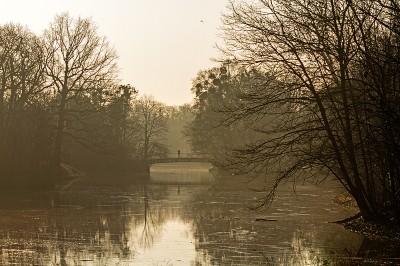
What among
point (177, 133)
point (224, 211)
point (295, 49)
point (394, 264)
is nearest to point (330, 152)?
point (295, 49)

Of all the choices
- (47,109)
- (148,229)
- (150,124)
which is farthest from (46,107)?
(150,124)

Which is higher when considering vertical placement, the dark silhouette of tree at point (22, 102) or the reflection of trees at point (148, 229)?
the dark silhouette of tree at point (22, 102)

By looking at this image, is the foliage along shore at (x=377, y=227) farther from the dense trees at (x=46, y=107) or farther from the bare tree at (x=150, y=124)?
the bare tree at (x=150, y=124)

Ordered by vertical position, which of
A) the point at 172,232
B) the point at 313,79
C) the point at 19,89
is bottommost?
the point at 172,232

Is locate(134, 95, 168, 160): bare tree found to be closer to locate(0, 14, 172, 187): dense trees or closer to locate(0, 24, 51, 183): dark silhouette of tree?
locate(0, 14, 172, 187): dense trees

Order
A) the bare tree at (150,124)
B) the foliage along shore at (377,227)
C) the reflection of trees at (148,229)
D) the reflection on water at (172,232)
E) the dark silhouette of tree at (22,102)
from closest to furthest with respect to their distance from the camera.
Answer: the reflection on water at (172,232) < the reflection of trees at (148,229) < the foliage along shore at (377,227) < the dark silhouette of tree at (22,102) < the bare tree at (150,124)

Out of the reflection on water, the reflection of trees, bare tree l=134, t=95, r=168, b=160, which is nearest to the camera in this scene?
the reflection on water

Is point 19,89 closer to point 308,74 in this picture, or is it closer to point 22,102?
point 22,102

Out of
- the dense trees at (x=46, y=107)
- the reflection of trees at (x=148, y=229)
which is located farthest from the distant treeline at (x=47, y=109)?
the reflection of trees at (x=148, y=229)

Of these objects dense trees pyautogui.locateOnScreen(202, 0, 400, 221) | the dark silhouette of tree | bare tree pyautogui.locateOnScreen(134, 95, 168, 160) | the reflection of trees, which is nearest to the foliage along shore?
dense trees pyautogui.locateOnScreen(202, 0, 400, 221)

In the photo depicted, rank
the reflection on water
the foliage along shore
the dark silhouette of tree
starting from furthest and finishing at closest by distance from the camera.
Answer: the dark silhouette of tree
the foliage along shore
the reflection on water

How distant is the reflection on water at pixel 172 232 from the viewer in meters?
18.3

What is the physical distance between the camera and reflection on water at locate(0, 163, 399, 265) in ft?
59.9

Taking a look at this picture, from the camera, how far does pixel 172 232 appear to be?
2469 cm
